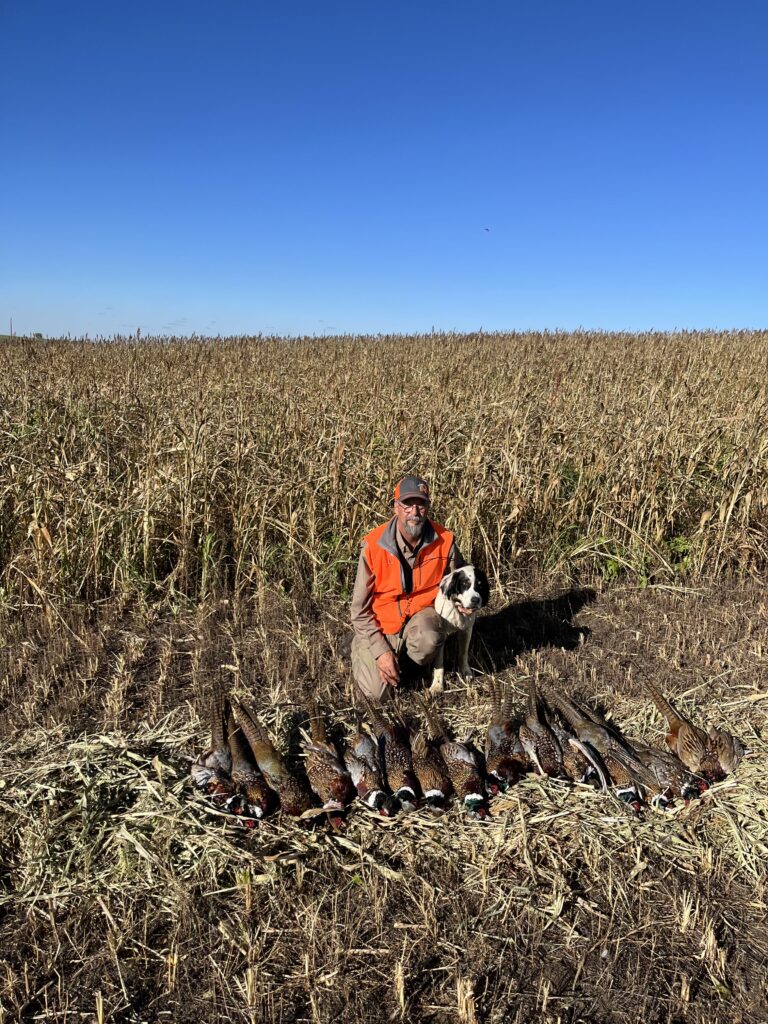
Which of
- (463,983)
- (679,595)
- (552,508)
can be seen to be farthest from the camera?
(552,508)

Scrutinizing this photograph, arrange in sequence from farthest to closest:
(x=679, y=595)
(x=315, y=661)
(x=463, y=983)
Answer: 1. (x=679, y=595)
2. (x=315, y=661)
3. (x=463, y=983)

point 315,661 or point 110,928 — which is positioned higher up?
point 315,661

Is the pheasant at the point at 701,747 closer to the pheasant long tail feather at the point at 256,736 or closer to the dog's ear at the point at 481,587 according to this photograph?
A: the dog's ear at the point at 481,587

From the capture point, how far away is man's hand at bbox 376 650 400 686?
3.85 m

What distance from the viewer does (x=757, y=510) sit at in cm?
586

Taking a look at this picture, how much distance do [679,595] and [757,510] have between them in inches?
45.8

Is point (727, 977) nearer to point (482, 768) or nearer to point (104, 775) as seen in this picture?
point (482, 768)

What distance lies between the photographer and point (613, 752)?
336 cm

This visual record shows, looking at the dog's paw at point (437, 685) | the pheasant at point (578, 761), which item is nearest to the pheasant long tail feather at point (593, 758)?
the pheasant at point (578, 761)

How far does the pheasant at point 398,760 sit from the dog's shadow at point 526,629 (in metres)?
1.01

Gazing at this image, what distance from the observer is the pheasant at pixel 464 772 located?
3098mm

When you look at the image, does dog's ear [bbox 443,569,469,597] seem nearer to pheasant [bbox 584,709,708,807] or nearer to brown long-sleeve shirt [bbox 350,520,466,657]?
brown long-sleeve shirt [bbox 350,520,466,657]

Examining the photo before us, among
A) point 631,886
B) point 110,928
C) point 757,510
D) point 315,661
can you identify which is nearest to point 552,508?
point 757,510

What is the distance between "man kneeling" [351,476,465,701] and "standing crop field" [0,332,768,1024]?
261 mm
